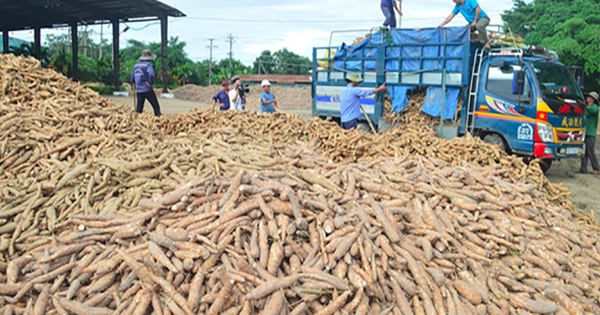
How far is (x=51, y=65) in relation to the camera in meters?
26.9

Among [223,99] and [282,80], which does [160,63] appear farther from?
[223,99]

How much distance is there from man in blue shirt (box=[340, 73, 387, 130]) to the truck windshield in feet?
9.43

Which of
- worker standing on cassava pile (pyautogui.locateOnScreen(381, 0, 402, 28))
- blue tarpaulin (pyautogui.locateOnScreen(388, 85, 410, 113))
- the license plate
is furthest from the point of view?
worker standing on cassava pile (pyautogui.locateOnScreen(381, 0, 402, 28))

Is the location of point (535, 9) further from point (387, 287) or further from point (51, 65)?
point (51, 65)

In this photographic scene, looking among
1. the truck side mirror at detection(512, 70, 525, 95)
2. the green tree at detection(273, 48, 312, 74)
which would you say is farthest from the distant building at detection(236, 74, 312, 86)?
the truck side mirror at detection(512, 70, 525, 95)

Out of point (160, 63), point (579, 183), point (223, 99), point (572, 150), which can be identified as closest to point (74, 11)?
point (160, 63)

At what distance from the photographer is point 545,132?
7906 millimetres

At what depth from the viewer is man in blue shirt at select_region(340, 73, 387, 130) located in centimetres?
834

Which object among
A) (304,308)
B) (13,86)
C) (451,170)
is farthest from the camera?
(13,86)

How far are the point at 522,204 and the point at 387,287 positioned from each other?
96.7 inches

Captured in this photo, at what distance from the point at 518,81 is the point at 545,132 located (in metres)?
1.04

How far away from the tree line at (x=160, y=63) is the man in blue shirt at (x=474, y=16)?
55.1 ft

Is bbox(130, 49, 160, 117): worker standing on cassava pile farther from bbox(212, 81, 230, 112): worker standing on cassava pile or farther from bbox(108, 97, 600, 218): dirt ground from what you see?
bbox(108, 97, 600, 218): dirt ground

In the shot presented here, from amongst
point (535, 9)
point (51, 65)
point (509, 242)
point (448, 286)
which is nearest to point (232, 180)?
point (448, 286)
